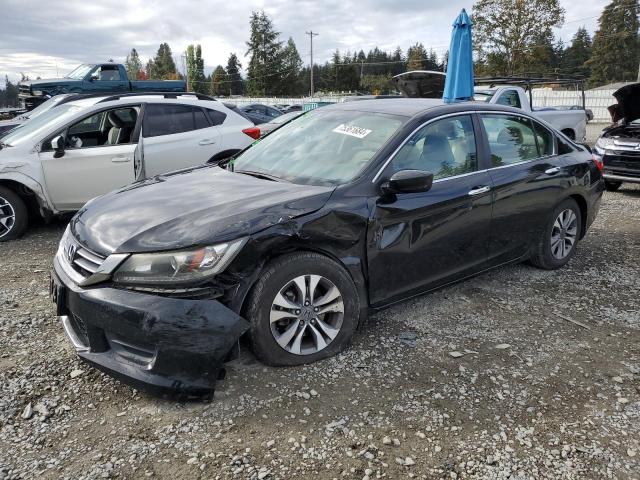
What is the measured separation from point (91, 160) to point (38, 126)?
38.9 inches

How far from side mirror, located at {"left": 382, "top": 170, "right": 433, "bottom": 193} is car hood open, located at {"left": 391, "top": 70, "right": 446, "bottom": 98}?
7063 millimetres

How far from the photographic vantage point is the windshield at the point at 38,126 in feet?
20.4

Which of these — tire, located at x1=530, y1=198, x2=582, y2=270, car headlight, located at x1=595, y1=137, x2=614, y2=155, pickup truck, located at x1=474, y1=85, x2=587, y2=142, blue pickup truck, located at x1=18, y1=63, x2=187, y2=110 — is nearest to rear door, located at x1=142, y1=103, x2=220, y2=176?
tire, located at x1=530, y1=198, x2=582, y2=270

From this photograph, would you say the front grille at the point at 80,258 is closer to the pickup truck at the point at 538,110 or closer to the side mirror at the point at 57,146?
the side mirror at the point at 57,146

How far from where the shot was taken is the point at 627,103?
9031 millimetres

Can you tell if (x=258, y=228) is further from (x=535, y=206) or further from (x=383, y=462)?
(x=535, y=206)

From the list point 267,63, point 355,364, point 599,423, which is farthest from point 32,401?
point 267,63

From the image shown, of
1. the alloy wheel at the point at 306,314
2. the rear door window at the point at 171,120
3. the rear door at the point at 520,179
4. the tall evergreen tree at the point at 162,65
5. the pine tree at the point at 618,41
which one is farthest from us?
the tall evergreen tree at the point at 162,65

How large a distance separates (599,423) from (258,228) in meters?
2.09

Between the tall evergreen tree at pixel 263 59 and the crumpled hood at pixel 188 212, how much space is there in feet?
256

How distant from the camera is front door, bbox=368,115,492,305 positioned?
3.39 metres

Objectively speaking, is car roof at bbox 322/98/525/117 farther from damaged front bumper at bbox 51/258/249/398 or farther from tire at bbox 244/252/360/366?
damaged front bumper at bbox 51/258/249/398

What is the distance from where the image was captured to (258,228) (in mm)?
2865

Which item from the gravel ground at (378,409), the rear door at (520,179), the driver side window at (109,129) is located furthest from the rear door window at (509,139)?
the driver side window at (109,129)
